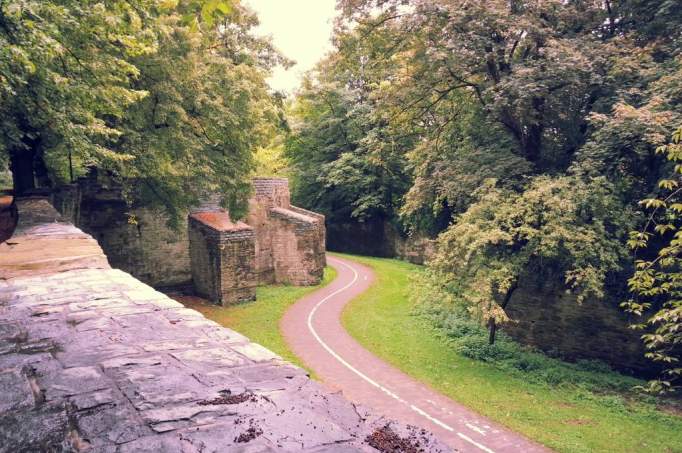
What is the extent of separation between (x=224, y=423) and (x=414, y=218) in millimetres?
20171

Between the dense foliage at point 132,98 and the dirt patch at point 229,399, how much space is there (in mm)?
2784

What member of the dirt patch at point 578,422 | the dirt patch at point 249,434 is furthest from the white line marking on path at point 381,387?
the dirt patch at point 249,434

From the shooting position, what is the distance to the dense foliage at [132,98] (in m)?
7.67

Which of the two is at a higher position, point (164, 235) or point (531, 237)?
point (531, 237)

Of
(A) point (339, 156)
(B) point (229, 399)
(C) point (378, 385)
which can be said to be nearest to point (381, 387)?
(C) point (378, 385)

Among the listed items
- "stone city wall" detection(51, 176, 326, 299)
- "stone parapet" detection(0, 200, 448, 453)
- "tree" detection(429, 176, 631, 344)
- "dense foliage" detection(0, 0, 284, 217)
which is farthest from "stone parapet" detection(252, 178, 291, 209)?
"stone parapet" detection(0, 200, 448, 453)

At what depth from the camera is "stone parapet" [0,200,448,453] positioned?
198cm

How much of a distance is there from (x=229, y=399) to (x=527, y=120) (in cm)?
1337

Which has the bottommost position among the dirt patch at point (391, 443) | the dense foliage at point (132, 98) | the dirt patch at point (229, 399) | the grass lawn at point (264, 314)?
the grass lawn at point (264, 314)

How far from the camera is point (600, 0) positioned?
1395 cm

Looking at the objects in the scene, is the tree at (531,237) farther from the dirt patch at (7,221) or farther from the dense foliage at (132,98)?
the dirt patch at (7,221)

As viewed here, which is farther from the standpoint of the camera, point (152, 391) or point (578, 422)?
point (578, 422)

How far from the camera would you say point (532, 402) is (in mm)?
11383

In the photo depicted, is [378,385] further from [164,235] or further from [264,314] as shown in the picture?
[164,235]
